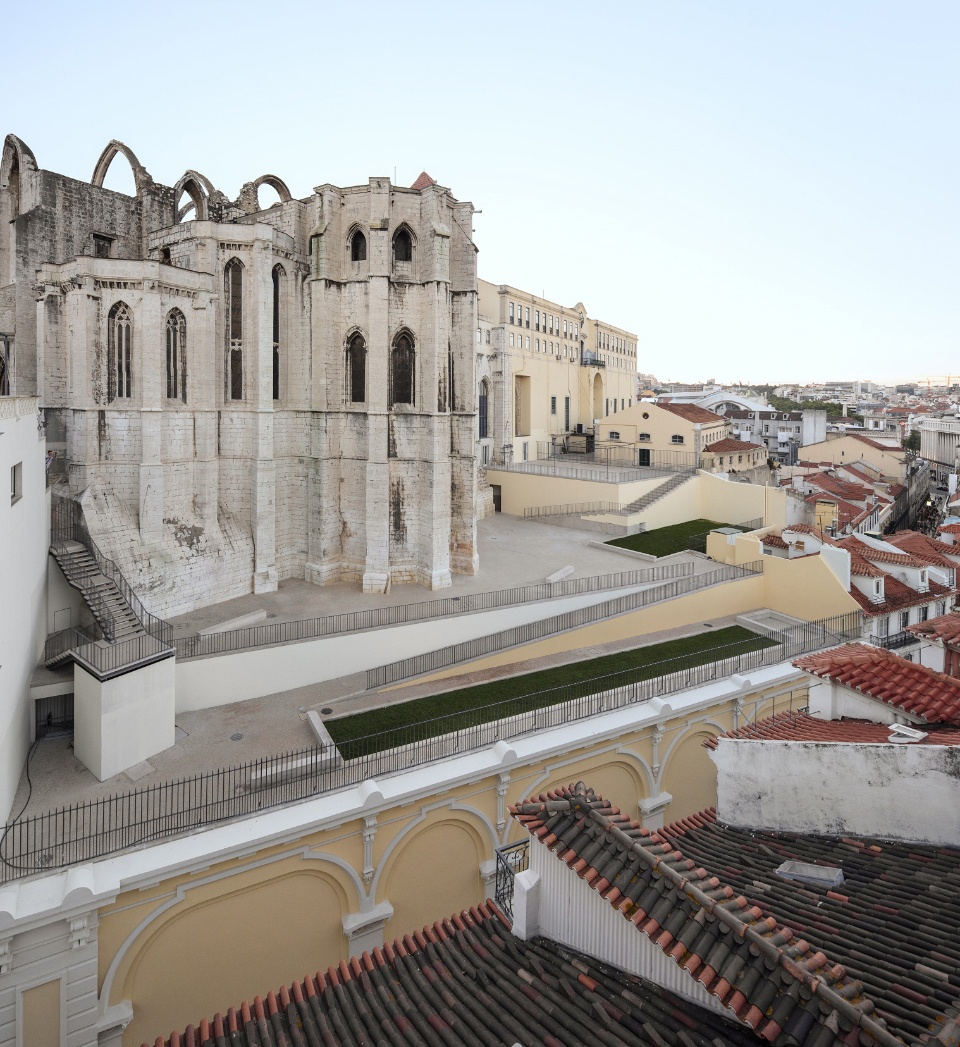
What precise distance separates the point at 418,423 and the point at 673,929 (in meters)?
22.0

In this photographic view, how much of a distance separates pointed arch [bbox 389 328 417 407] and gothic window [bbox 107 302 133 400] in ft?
28.3

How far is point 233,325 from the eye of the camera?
25016mm

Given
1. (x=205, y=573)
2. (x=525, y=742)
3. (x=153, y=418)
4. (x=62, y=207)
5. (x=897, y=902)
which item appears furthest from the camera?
(x=62, y=207)

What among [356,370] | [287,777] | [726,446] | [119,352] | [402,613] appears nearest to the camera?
[287,777]

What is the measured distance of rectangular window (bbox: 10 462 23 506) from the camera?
1399 cm

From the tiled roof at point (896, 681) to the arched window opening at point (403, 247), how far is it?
20.5 meters

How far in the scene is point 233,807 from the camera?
13320mm

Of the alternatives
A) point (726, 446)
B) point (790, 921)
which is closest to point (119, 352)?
point (790, 921)

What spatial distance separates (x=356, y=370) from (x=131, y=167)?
1213 cm

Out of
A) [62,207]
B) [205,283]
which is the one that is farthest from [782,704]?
[62,207]

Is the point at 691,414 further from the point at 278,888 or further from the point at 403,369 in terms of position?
the point at 278,888

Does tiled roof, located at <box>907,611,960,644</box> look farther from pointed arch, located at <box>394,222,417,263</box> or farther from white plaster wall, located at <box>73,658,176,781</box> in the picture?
pointed arch, located at <box>394,222,417,263</box>

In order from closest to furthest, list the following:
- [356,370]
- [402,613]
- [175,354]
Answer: [402,613], [175,354], [356,370]

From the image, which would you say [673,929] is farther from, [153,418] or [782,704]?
[153,418]
